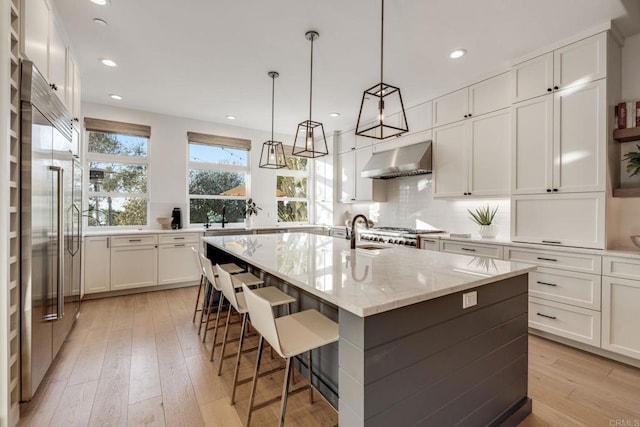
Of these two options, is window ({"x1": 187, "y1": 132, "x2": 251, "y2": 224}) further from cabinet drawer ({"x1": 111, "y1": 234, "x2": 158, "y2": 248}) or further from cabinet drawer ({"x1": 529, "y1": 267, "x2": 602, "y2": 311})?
cabinet drawer ({"x1": 529, "y1": 267, "x2": 602, "y2": 311})

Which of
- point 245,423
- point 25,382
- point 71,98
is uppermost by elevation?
point 71,98

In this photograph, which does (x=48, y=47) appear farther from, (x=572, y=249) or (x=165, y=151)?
(x=572, y=249)

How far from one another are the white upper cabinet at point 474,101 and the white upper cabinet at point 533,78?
19cm

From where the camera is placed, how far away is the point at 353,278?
4.67 feet

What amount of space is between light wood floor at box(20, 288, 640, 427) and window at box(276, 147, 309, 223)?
3.43 meters

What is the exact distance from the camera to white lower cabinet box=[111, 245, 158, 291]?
402 cm

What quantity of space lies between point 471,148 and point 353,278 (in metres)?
2.86

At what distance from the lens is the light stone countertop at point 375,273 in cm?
112

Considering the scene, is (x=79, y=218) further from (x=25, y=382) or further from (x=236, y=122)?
(x=236, y=122)

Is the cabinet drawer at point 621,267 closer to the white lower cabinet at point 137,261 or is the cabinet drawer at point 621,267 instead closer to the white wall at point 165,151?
the white lower cabinet at point 137,261

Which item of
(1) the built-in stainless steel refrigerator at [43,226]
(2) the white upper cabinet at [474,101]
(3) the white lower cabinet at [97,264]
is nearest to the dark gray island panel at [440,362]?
(1) the built-in stainless steel refrigerator at [43,226]

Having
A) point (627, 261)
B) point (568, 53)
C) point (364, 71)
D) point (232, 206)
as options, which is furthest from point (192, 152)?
point (627, 261)

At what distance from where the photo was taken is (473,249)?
3.17 m

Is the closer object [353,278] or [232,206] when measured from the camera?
[353,278]
